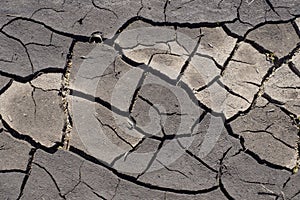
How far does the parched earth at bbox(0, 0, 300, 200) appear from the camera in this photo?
4.43 m

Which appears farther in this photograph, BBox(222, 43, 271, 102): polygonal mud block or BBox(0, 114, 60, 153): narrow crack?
BBox(222, 43, 271, 102): polygonal mud block

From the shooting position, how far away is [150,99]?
4.56 metres

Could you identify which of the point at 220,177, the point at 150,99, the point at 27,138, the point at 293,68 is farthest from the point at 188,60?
the point at 27,138

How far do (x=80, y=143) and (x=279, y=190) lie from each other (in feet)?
5.37

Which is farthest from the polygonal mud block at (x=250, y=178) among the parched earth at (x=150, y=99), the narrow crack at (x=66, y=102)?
the narrow crack at (x=66, y=102)

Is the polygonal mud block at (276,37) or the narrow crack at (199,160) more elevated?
the polygonal mud block at (276,37)

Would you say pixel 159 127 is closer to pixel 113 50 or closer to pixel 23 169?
pixel 113 50

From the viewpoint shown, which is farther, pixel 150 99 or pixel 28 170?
pixel 150 99

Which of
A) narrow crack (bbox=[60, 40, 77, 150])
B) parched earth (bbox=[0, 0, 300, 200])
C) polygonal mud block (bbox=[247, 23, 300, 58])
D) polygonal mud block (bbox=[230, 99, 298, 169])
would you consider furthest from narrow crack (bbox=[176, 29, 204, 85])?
narrow crack (bbox=[60, 40, 77, 150])

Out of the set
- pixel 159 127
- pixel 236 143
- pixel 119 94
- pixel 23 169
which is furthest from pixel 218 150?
pixel 23 169

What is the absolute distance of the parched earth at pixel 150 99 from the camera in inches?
175

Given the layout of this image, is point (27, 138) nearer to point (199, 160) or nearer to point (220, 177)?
point (199, 160)

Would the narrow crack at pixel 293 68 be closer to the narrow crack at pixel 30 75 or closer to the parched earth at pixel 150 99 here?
the parched earth at pixel 150 99

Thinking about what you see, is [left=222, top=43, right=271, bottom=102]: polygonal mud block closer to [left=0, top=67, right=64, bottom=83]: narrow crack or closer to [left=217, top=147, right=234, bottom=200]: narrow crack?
[left=217, top=147, right=234, bottom=200]: narrow crack
